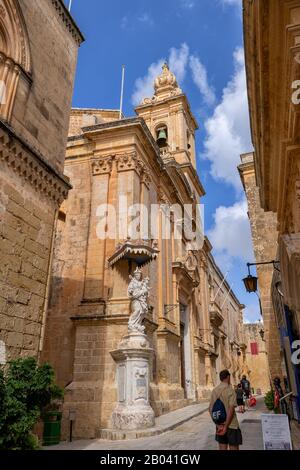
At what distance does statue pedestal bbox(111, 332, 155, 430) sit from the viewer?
9.04m

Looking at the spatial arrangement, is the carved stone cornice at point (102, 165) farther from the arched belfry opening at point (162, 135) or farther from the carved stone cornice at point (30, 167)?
the arched belfry opening at point (162, 135)

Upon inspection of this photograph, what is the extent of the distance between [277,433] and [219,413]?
2.71 ft

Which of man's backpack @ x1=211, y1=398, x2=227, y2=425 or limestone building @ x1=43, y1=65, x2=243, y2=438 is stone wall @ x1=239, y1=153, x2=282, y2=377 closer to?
limestone building @ x1=43, y1=65, x2=243, y2=438

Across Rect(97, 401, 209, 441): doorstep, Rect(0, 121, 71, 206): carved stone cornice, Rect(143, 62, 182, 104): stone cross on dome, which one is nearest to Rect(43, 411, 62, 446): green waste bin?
Rect(97, 401, 209, 441): doorstep

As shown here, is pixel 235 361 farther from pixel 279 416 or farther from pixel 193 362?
pixel 279 416

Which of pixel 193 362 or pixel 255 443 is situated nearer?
pixel 255 443

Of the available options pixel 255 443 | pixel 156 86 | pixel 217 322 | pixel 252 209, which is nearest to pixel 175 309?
pixel 252 209

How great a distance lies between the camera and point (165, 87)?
29047mm

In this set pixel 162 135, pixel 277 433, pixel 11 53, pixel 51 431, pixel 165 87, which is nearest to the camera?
pixel 277 433

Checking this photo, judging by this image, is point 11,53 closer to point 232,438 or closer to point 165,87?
point 232,438

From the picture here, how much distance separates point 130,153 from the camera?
13.9 m

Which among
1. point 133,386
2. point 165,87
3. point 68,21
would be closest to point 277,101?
point 133,386

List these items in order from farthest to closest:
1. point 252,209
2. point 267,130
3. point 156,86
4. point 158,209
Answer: point 156,86, point 158,209, point 252,209, point 267,130

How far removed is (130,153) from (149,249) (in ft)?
14.5
